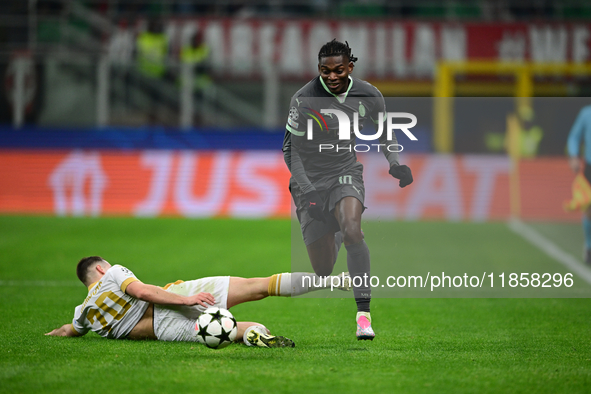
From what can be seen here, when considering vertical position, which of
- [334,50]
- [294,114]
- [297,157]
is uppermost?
[334,50]

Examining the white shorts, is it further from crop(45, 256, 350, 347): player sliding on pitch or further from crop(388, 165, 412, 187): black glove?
crop(388, 165, 412, 187): black glove

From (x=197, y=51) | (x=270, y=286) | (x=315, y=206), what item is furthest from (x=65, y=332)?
(x=197, y=51)

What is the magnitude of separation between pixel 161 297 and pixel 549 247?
27.0ft

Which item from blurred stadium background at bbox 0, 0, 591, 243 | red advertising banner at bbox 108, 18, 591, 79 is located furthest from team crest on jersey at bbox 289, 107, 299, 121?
red advertising banner at bbox 108, 18, 591, 79

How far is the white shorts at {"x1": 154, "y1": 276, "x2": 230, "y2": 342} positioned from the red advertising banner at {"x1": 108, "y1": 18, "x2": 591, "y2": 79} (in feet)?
50.4

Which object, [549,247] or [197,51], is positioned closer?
[549,247]

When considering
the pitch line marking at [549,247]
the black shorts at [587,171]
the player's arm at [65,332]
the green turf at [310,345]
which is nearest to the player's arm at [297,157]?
the green turf at [310,345]

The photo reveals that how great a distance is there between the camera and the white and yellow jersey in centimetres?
522

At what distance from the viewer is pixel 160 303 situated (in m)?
5.06

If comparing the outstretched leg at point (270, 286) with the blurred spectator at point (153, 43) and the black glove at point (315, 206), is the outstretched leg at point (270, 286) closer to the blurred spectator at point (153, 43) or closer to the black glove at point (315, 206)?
the black glove at point (315, 206)

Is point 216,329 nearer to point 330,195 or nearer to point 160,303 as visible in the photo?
point 160,303

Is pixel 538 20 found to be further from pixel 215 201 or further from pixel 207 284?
pixel 207 284

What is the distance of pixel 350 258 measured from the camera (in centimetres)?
557

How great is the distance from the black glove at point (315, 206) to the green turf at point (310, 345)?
743 millimetres
